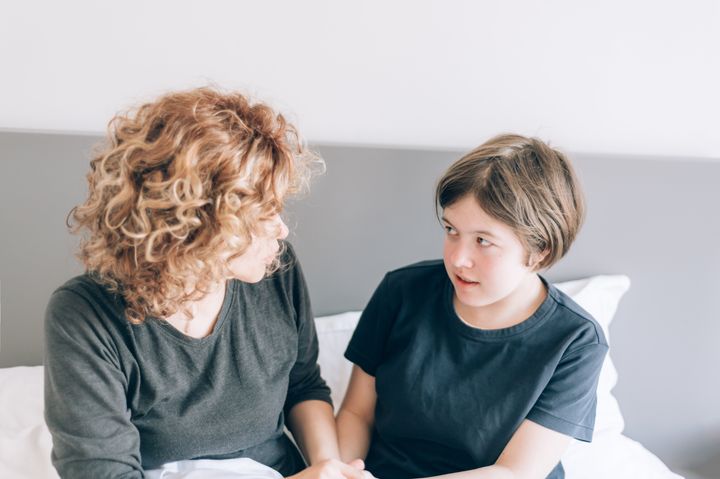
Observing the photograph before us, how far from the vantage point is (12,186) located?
138 centimetres

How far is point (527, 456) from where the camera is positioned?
1.09 m

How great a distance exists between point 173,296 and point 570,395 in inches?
25.5

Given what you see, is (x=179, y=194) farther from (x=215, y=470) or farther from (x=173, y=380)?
(x=215, y=470)

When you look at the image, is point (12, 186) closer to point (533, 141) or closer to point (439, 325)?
point (439, 325)

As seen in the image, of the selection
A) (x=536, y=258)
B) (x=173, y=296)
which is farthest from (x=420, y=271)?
(x=173, y=296)

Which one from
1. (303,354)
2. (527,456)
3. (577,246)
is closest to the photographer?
(527,456)

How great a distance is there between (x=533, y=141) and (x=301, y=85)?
1.92 feet

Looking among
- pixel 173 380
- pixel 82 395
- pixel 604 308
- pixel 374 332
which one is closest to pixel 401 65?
pixel 374 332

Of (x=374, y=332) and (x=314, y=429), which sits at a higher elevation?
(x=374, y=332)

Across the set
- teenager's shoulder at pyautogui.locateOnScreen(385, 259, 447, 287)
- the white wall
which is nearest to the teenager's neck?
teenager's shoulder at pyautogui.locateOnScreen(385, 259, 447, 287)

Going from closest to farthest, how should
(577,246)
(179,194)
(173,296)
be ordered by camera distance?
(179,194), (173,296), (577,246)

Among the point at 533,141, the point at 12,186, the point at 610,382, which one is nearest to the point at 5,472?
the point at 12,186

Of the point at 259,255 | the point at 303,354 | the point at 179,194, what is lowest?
the point at 303,354

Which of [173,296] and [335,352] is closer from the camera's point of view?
[173,296]
